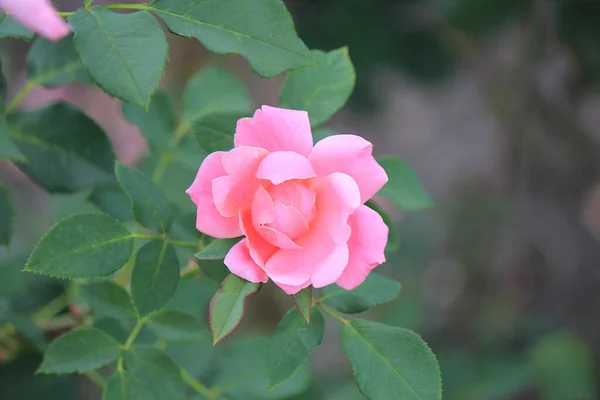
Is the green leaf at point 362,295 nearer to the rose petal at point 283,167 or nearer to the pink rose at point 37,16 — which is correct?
the rose petal at point 283,167

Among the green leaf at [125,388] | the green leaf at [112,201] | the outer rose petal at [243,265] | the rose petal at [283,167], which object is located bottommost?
the green leaf at [125,388]

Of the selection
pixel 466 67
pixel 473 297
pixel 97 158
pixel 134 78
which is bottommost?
pixel 473 297

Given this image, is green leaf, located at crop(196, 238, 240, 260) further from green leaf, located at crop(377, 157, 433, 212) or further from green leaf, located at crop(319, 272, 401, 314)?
green leaf, located at crop(377, 157, 433, 212)

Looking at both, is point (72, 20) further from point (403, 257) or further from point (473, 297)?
point (473, 297)

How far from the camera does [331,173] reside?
0.54 metres

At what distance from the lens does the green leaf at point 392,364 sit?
0.56 m

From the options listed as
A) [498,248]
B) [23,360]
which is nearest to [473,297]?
[498,248]

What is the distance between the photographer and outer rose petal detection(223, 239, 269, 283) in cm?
52

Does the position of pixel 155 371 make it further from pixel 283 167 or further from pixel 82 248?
pixel 283 167

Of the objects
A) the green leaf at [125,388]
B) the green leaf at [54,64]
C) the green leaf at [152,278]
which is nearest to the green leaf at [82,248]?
the green leaf at [152,278]

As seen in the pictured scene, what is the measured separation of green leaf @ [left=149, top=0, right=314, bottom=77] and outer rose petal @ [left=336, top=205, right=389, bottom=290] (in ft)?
0.44

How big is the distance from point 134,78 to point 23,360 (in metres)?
0.51

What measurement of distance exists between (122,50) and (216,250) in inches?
6.7

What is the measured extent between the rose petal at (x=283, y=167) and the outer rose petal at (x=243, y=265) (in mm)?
58
